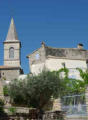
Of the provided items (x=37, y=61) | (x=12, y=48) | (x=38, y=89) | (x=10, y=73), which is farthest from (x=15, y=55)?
(x=38, y=89)

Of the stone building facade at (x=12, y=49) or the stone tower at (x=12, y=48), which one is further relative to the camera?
the stone tower at (x=12, y=48)

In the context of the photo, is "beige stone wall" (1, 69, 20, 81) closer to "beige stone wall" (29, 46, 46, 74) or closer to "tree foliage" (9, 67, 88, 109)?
"beige stone wall" (29, 46, 46, 74)

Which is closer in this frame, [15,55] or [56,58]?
[56,58]

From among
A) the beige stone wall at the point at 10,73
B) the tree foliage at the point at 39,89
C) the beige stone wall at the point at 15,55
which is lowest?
the tree foliage at the point at 39,89

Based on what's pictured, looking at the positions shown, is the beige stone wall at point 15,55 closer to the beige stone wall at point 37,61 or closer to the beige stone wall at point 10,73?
the beige stone wall at point 10,73

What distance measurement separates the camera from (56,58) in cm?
3731

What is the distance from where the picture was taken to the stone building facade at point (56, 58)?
3688cm

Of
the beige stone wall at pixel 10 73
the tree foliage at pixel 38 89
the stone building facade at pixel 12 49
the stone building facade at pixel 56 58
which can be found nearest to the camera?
the tree foliage at pixel 38 89

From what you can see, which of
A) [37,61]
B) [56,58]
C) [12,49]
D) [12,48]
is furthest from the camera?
[12,48]

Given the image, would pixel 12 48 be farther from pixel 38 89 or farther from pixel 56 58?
pixel 38 89

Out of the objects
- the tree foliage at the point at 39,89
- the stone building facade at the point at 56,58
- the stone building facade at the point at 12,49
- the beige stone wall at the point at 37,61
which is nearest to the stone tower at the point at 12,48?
the stone building facade at the point at 12,49

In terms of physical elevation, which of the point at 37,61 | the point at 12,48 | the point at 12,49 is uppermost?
the point at 12,48

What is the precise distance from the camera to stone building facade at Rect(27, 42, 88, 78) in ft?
121

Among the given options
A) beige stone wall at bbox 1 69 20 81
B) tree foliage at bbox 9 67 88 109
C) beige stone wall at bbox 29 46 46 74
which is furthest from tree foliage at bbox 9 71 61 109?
beige stone wall at bbox 1 69 20 81
